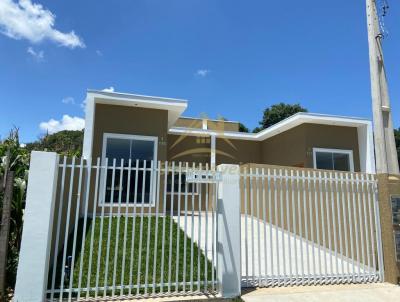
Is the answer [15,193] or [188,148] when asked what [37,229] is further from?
[188,148]

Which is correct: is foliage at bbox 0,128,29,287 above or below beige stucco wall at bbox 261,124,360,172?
below

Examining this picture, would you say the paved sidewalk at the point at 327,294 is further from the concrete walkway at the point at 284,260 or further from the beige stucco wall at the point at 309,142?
the beige stucco wall at the point at 309,142

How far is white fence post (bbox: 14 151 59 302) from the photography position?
416 cm

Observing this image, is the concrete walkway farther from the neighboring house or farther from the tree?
the tree

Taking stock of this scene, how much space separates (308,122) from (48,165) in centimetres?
1150

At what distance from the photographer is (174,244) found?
6906mm

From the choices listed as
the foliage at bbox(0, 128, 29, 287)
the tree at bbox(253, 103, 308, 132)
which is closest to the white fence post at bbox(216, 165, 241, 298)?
the foliage at bbox(0, 128, 29, 287)

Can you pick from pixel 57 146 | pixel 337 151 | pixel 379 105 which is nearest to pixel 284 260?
pixel 379 105

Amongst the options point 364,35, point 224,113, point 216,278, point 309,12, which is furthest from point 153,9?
point 224,113

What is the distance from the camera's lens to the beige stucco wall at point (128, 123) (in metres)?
11.1

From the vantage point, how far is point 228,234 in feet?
16.5

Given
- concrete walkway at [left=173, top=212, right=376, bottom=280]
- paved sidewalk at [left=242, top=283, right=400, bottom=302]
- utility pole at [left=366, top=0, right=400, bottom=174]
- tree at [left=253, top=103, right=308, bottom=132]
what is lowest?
paved sidewalk at [left=242, top=283, right=400, bottom=302]

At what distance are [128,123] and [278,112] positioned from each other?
99.2 feet

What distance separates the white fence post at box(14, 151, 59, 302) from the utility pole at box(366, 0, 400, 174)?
6368 millimetres
